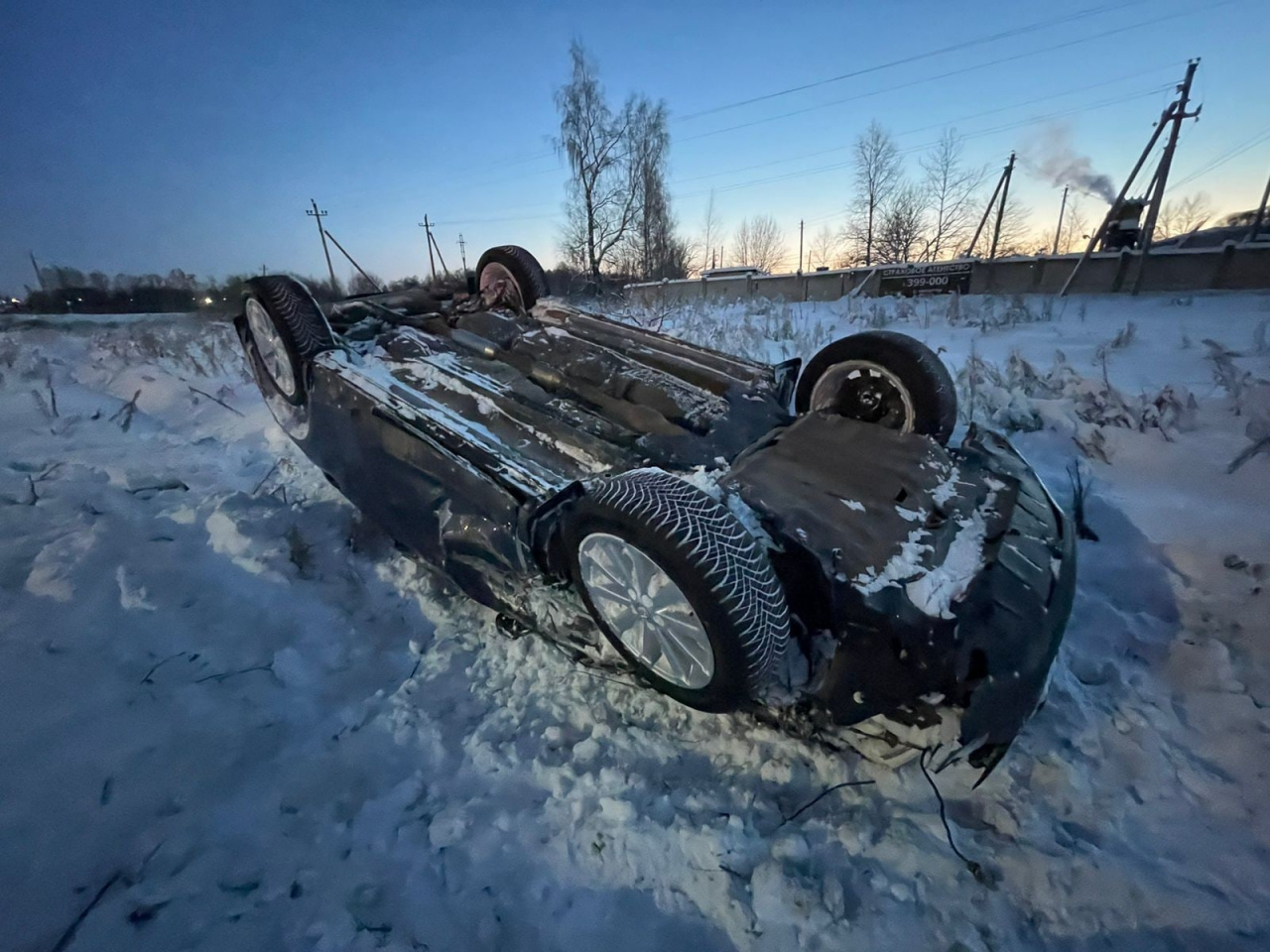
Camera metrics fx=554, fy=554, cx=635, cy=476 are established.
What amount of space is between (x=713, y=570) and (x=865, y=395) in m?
1.79

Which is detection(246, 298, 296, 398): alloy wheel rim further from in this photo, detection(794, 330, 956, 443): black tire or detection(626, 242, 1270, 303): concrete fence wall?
detection(626, 242, 1270, 303): concrete fence wall

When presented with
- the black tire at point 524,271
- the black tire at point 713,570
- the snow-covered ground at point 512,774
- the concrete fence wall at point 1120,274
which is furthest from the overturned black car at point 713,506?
the concrete fence wall at point 1120,274

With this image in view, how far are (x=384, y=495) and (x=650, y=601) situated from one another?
1.54 meters

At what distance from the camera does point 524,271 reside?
441 centimetres

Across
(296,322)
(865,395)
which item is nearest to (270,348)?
(296,322)

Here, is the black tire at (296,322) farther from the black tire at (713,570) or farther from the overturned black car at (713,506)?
the black tire at (713,570)

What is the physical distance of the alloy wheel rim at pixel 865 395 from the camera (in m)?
2.73

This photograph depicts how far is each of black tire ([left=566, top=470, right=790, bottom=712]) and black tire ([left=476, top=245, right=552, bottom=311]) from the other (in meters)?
3.09

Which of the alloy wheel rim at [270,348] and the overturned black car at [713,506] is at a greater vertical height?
the alloy wheel rim at [270,348]

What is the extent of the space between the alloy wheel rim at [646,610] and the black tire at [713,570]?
0.14 feet

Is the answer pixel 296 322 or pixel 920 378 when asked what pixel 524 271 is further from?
pixel 920 378

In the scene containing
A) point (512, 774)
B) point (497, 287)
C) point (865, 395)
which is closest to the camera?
point (512, 774)

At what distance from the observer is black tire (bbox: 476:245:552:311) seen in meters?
4.40

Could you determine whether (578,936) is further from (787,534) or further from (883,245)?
(883,245)
